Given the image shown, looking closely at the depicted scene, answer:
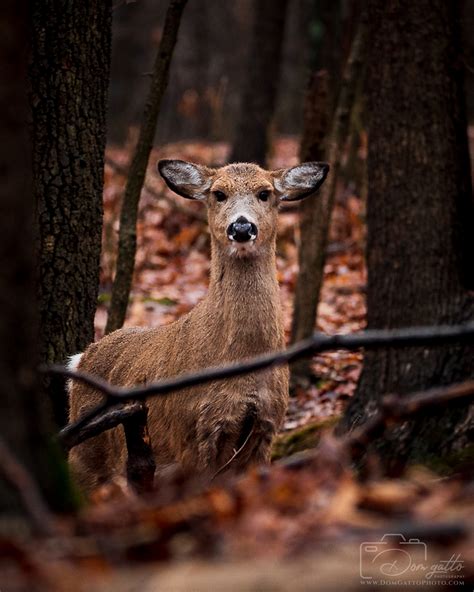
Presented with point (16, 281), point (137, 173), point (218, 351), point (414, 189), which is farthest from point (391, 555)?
point (137, 173)

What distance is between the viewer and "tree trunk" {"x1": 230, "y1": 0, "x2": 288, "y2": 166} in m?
16.0

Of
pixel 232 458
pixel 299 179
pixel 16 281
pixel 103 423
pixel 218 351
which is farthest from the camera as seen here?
pixel 299 179

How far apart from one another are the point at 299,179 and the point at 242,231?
Answer: 1.09 m

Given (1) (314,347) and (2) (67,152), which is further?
(2) (67,152)

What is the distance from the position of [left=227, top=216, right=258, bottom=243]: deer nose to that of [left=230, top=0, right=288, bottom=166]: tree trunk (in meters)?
9.73

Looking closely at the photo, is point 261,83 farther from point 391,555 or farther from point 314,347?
point 391,555

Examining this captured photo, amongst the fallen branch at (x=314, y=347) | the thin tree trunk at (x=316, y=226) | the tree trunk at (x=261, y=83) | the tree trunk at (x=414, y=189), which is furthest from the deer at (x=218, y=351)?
the tree trunk at (x=261, y=83)

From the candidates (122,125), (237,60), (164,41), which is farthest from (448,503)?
(237,60)

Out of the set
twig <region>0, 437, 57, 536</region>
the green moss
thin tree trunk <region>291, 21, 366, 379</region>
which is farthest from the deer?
twig <region>0, 437, 57, 536</region>

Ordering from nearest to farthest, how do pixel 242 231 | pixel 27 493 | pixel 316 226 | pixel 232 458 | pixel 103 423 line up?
1. pixel 27 493
2. pixel 103 423
3. pixel 232 458
4. pixel 242 231
5. pixel 316 226

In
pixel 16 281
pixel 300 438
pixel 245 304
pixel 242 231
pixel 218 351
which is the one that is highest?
pixel 242 231

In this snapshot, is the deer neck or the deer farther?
the deer neck

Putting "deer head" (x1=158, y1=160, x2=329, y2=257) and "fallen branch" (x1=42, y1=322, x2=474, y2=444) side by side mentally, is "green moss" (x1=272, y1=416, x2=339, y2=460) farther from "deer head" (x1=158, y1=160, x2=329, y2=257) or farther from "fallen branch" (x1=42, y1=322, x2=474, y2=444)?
"fallen branch" (x1=42, y1=322, x2=474, y2=444)

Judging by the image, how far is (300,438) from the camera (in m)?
7.96
